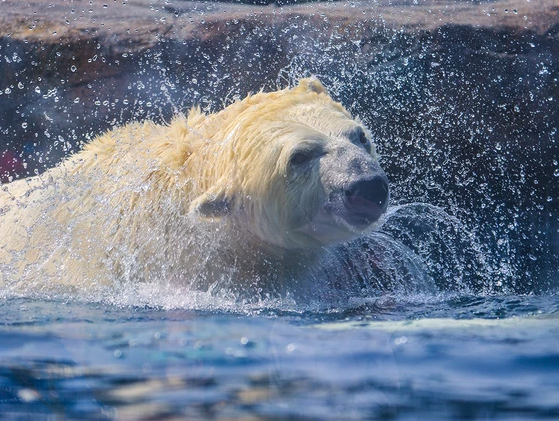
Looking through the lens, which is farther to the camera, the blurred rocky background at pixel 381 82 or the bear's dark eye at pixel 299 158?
the blurred rocky background at pixel 381 82

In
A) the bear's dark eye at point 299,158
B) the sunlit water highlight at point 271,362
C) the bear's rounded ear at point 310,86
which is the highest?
the bear's rounded ear at point 310,86

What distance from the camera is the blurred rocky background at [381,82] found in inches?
200

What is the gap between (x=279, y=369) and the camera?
6.02 ft

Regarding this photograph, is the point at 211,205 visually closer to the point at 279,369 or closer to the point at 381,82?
the point at 279,369

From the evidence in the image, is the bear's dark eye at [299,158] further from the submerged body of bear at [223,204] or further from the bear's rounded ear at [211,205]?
the bear's rounded ear at [211,205]

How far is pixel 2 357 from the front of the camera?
1.98 m

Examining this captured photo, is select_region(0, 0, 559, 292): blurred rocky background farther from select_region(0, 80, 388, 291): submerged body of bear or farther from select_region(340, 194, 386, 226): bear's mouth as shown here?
select_region(340, 194, 386, 226): bear's mouth

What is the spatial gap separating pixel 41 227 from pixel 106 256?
49cm

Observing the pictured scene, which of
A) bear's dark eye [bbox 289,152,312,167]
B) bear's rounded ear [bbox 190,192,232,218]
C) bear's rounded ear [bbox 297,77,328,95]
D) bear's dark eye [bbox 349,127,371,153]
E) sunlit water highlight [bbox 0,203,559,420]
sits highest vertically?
bear's rounded ear [bbox 297,77,328,95]

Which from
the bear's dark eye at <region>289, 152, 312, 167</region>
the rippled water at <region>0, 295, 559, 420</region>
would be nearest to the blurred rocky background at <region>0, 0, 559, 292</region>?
the bear's dark eye at <region>289, 152, 312, 167</region>

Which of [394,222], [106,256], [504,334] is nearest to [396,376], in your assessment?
[504,334]

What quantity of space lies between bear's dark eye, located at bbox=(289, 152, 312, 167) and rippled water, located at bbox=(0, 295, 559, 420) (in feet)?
2.96

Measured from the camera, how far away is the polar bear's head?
10.2 ft

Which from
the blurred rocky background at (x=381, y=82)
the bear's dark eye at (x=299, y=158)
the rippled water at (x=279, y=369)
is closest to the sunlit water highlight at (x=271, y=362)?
the rippled water at (x=279, y=369)
